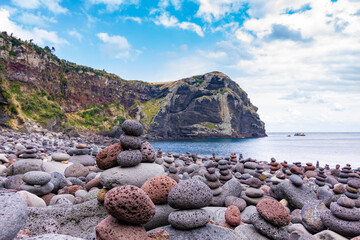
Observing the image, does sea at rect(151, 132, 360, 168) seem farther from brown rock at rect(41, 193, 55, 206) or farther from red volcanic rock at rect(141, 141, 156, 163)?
brown rock at rect(41, 193, 55, 206)

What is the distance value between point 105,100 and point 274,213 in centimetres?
9955

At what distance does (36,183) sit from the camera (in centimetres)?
645

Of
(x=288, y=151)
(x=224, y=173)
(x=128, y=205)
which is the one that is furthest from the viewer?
(x=288, y=151)

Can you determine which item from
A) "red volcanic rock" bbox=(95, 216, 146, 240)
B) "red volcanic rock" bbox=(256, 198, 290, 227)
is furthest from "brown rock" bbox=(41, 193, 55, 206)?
"red volcanic rock" bbox=(256, 198, 290, 227)

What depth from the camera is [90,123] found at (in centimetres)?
7844

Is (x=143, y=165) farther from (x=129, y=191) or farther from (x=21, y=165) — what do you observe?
(x=21, y=165)

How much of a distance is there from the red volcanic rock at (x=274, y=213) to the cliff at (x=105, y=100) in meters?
47.4

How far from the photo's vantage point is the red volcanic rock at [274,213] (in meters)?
4.73

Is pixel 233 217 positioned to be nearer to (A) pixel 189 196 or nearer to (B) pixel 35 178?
(A) pixel 189 196

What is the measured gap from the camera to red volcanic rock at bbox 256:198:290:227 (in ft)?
15.5

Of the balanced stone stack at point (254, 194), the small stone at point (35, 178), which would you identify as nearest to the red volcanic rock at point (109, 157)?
the small stone at point (35, 178)

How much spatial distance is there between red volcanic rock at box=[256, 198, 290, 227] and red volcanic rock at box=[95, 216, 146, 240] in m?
3.00

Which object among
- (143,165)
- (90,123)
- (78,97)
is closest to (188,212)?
(143,165)

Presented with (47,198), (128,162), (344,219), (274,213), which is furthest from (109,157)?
(344,219)
